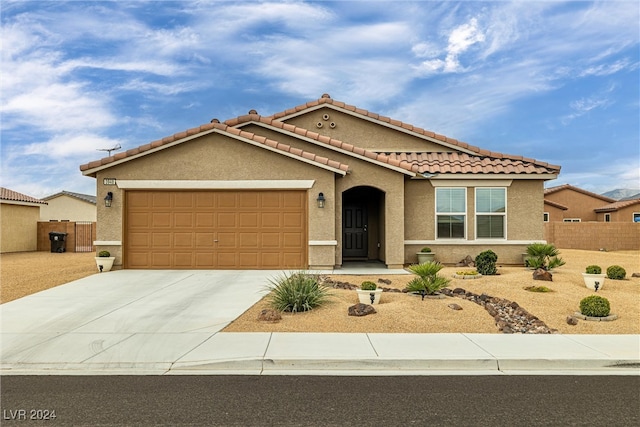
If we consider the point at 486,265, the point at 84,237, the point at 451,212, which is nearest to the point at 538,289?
the point at 486,265

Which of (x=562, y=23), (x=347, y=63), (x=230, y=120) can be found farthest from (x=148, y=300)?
(x=562, y=23)

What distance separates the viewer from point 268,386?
577cm

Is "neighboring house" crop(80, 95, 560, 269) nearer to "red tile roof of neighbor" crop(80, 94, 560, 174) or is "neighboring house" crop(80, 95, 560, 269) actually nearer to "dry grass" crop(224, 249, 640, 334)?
"red tile roof of neighbor" crop(80, 94, 560, 174)

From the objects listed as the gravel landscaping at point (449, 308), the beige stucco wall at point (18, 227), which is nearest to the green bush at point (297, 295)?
the gravel landscaping at point (449, 308)

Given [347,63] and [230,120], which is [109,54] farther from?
[347,63]

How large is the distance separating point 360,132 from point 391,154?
5.59ft

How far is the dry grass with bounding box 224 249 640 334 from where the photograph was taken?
8.52m

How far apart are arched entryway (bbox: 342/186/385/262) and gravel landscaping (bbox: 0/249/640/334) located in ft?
17.5

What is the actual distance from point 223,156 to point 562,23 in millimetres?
12129

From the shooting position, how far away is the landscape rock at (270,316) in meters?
8.87

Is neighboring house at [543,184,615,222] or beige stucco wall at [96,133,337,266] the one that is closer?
beige stucco wall at [96,133,337,266]

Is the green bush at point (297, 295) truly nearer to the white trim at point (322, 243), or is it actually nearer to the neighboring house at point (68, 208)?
the white trim at point (322, 243)

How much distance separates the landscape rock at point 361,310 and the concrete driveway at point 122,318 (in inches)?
90.9

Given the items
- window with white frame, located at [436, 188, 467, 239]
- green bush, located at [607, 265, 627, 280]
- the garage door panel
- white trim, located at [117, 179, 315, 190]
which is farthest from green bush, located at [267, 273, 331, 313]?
green bush, located at [607, 265, 627, 280]
